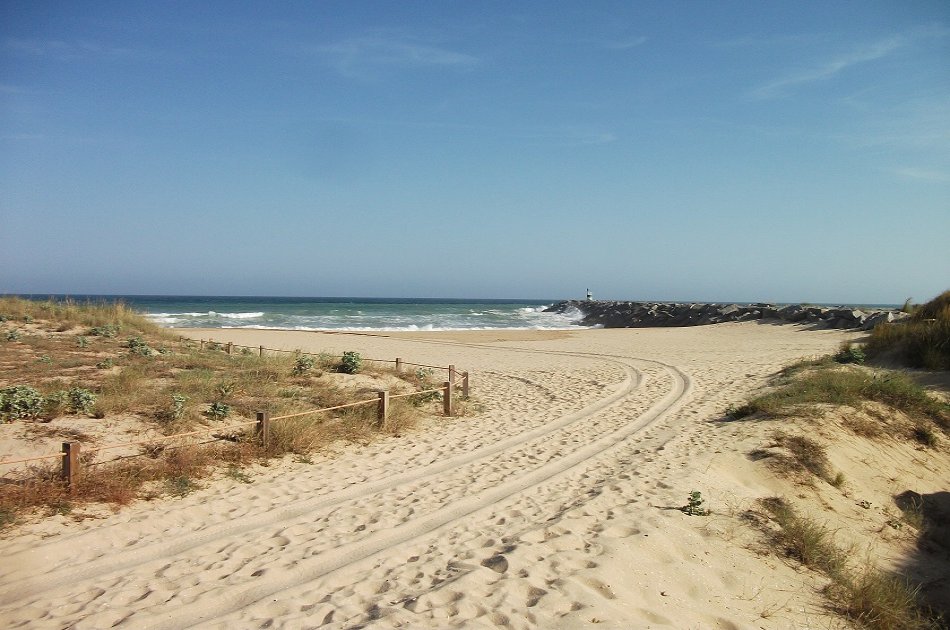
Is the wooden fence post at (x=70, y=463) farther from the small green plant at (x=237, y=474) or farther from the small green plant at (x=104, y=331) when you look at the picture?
the small green plant at (x=104, y=331)

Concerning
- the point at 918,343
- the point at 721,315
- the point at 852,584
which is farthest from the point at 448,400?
the point at 721,315

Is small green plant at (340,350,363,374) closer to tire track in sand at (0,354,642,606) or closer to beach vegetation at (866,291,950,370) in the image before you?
tire track in sand at (0,354,642,606)

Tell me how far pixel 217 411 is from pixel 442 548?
5269 mm

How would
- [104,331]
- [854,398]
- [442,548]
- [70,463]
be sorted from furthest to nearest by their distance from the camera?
[104,331] → [854,398] → [70,463] → [442,548]

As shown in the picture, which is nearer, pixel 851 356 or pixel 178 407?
pixel 178 407

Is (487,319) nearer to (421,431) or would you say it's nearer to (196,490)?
(421,431)

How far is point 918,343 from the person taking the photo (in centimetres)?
1380

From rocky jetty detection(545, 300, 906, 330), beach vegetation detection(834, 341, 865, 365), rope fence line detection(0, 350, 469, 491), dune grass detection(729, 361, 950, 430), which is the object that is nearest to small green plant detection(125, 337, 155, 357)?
rope fence line detection(0, 350, 469, 491)

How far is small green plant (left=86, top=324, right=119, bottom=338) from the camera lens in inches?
643

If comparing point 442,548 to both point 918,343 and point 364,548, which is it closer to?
point 364,548

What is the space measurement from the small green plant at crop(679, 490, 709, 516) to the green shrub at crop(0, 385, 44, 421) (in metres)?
9.07

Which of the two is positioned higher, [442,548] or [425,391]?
[425,391]

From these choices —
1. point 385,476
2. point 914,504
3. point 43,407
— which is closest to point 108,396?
point 43,407

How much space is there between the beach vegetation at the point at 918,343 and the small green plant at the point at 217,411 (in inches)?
595
